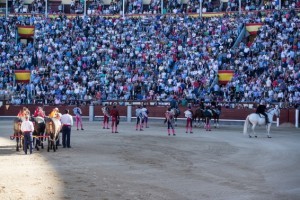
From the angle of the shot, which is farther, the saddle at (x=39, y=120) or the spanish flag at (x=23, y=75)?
the spanish flag at (x=23, y=75)

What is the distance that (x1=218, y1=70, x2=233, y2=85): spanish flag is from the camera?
3750cm

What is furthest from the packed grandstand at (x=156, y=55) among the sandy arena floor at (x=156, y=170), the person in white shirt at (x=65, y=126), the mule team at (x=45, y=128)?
the mule team at (x=45, y=128)

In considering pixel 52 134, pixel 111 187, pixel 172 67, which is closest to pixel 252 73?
pixel 172 67

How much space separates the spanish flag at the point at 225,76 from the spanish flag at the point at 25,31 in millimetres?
15960

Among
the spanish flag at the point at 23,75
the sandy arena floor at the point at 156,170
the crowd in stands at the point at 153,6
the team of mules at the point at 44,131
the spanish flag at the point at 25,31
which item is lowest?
the sandy arena floor at the point at 156,170

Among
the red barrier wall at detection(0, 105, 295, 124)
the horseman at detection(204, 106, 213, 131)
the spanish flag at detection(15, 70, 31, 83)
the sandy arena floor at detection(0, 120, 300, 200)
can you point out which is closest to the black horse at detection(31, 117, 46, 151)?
the sandy arena floor at detection(0, 120, 300, 200)

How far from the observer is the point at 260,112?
25.7 meters

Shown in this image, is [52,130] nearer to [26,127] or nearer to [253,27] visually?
[26,127]

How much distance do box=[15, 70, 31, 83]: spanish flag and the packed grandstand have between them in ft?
0.86

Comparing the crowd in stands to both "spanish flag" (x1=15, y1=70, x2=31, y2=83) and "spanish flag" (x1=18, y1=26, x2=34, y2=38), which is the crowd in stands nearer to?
"spanish flag" (x1=18, y1=26, x2=34, y2=38)

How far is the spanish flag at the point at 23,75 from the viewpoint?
42.0 m

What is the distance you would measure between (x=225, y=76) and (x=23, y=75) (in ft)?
44.0

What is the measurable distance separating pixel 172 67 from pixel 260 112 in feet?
50.3

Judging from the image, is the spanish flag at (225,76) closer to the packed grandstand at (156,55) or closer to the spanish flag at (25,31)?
the packed grandstand at (156,55)
